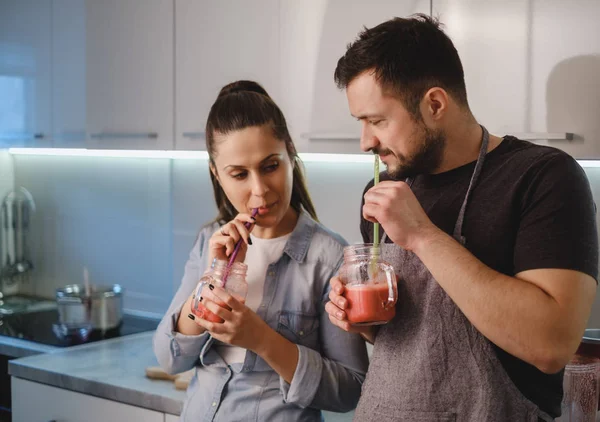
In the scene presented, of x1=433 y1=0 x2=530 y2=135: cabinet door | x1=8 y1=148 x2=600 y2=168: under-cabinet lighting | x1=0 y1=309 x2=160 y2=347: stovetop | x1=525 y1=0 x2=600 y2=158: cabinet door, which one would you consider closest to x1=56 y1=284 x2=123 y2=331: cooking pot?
x1=0 y1=309 x2=160 y2=347: stovetop

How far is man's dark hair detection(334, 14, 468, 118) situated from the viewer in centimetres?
141

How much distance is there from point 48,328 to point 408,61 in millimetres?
2125

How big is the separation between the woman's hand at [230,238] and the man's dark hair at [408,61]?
0.37 meters

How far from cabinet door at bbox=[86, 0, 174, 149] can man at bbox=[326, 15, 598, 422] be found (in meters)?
1.33

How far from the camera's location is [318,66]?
7.51ft

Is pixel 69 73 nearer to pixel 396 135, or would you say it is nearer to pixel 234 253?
pixel 234 253

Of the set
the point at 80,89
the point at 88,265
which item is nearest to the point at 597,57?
the point at 80,89

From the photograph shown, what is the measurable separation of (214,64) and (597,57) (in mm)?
1159

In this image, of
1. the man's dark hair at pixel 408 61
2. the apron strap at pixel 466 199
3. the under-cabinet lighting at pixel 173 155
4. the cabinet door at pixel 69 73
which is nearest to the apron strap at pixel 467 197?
the apron strap at pixel 466 199

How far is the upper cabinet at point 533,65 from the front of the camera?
1849 mm

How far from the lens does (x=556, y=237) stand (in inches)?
49.5

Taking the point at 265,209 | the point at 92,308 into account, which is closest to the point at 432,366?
the point at 265,209

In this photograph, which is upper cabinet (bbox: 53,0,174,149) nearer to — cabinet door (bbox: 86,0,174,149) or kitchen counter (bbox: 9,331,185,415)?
cabinet door (bbox: 86,0,174,149)

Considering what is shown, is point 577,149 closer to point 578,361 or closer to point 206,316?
point 578,361
